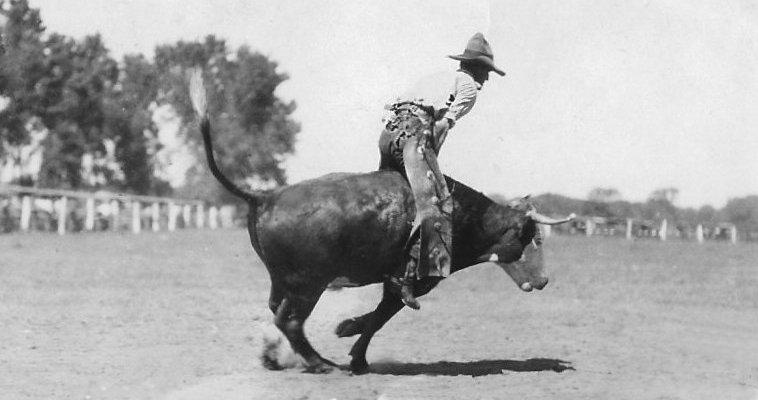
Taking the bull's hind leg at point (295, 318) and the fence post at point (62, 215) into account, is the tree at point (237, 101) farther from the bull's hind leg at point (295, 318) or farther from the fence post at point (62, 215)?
the bull's hind leg at point (295, 318)

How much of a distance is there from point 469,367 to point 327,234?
6.71 feet

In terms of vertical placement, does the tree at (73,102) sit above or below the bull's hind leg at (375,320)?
above

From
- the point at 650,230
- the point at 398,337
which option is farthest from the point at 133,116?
the point at 398,337

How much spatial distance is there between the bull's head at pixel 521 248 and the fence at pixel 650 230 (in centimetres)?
3077

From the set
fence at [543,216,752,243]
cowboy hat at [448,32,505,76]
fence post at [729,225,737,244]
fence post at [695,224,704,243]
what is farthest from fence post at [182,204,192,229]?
cowboy hat at [448,32,505,76]

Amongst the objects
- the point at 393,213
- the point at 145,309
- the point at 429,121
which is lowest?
the point at 145,309

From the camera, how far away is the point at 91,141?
4741 cm

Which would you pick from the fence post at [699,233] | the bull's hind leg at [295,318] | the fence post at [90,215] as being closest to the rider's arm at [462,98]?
the bull's hind leg at [295,318]

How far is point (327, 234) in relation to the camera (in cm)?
740

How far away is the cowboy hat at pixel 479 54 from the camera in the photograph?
26.3 ft

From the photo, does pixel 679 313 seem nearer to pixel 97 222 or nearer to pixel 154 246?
pixel 154 246

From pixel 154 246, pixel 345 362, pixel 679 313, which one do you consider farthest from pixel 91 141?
pixel 345 362

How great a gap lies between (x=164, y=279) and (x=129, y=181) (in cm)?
3650

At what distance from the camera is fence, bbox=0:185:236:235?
3834 centimetres
